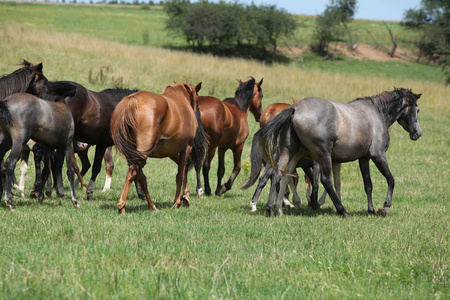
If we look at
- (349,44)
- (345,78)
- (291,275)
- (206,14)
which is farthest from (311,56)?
(291,275)

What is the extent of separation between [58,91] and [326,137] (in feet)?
14.9

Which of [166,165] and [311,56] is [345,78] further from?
[311,56]

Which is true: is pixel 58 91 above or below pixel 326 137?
above

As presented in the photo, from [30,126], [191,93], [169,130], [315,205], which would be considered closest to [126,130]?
[169,130]

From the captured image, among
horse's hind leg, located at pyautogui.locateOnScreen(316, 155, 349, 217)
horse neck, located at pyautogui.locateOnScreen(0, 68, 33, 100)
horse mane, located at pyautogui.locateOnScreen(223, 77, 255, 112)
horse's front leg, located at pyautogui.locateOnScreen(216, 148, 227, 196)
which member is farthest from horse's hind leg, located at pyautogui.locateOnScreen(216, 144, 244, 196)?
horse neck, located at pyautogui.locateOnScreen(0, 68, 33, 100)

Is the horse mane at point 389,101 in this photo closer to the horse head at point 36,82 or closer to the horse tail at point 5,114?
the horse head at point 36,82

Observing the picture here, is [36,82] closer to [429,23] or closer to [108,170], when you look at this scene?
[108,170]

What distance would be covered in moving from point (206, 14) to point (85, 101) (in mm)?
48378

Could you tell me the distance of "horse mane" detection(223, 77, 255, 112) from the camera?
39.0ft

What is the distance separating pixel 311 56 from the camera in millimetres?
60219

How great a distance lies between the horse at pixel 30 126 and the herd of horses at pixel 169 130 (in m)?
0.01

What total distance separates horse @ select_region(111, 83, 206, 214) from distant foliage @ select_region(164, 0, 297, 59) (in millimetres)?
46876

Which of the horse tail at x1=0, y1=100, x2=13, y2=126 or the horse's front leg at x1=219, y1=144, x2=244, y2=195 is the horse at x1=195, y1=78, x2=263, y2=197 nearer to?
the horse's front leg at x1=219, y1=144, x2=244, y2=195

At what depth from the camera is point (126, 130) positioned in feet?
22.9
